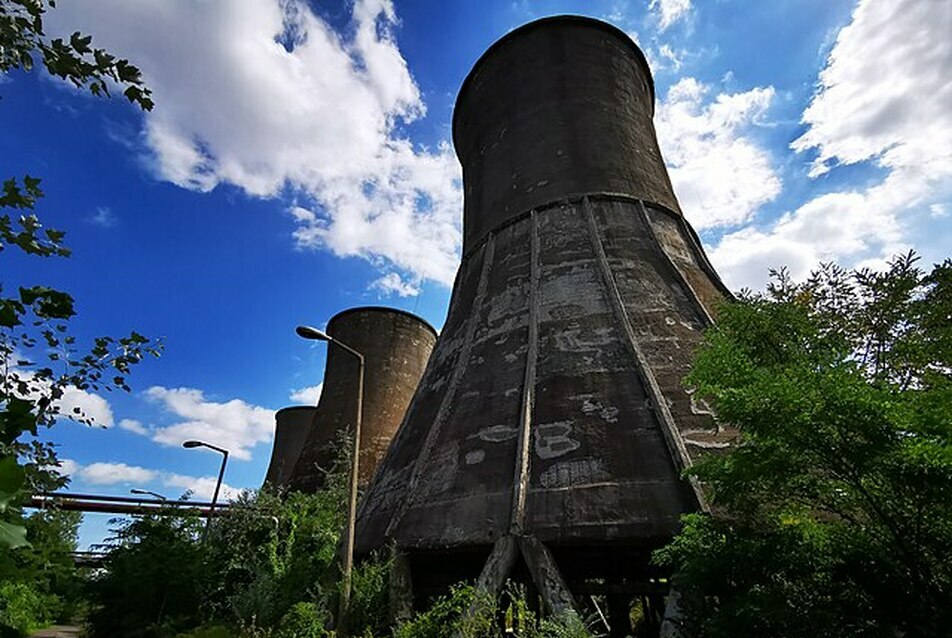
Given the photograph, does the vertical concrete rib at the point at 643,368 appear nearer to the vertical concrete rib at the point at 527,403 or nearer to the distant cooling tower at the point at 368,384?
the vertical concrete rib at the point at 527,403

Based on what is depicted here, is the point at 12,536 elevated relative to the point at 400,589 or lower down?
elevated

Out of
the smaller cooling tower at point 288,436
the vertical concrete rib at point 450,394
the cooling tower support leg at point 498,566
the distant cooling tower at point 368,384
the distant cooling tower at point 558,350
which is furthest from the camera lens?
the smaller cooling tower at point 288,436

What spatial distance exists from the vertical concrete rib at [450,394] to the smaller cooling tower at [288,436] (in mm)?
22094

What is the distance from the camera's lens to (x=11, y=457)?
917 millimetres

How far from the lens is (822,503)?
4.80m

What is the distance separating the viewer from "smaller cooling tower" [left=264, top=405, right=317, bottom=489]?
30.0m

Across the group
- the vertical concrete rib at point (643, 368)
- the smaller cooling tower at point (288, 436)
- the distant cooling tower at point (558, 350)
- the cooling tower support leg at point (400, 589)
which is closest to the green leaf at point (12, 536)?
the distant cooling tower at point (558, 350)

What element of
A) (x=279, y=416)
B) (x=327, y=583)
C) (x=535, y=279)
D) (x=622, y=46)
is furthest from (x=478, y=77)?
(x=279, y=416)

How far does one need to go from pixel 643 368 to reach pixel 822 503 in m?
2.97

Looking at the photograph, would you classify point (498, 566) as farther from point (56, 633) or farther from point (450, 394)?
point (56, 633)

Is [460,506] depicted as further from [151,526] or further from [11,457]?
[151,526]

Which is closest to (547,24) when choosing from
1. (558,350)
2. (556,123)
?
(556,123)

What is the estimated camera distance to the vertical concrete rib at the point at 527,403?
6.23 meters

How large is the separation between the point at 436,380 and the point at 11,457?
8.80 metres
